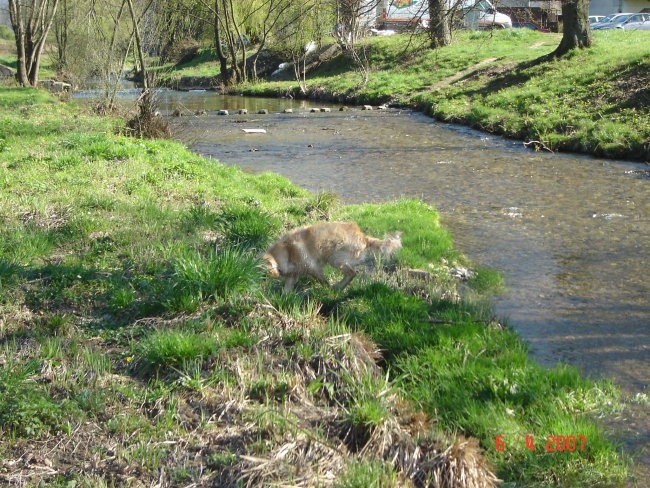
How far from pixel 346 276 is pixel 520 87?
65.5 ft

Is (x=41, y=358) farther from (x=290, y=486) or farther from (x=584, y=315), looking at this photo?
(x=584, y=315)

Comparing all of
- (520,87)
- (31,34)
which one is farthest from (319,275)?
(31,34)

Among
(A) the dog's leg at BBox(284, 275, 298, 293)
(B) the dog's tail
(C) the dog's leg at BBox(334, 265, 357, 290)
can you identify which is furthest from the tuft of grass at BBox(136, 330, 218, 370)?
(B) the dog's tail

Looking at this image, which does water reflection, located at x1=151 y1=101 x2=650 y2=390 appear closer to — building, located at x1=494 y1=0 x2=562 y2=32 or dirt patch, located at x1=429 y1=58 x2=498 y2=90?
building, located at x1=494 y1=0 x2=562 y2=32

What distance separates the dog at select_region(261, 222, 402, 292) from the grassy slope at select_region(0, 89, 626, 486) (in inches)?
9.6

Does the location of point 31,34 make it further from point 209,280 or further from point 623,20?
point 623,20

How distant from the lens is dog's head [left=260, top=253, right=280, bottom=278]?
763cm

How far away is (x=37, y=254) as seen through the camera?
8094 mm

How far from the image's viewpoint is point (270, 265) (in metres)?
7.69

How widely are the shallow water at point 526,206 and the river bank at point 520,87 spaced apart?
90 cm

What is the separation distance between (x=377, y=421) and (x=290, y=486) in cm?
90

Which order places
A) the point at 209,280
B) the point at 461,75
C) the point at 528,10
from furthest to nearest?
the point at 461,75
the point at 528,10
the point at 209,280

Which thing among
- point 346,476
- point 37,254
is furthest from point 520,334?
point 37,254

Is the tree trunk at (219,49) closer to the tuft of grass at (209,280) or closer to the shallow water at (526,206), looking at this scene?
the shallow water at (526,206)
